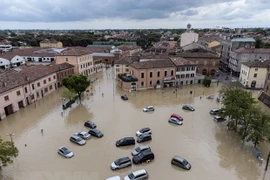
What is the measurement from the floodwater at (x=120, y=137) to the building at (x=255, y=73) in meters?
14.8

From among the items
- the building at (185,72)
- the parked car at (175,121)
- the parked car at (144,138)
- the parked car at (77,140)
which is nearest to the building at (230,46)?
the building at (185,72)

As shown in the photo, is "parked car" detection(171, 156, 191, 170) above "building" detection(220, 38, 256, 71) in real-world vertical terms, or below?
below

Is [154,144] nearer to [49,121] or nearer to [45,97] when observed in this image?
[49,121]

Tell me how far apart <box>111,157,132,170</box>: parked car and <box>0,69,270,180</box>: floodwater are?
0.48 metres

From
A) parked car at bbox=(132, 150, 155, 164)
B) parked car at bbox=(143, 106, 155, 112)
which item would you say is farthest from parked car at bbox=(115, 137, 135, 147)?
parked car at bbox=(143, 106, 155, 112)

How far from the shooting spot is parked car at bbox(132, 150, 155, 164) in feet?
64.2

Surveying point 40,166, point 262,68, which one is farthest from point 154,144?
point 262,68

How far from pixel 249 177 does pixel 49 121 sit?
27.6 meters

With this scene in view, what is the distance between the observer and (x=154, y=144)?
23016 millimetres

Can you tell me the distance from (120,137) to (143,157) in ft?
18.7

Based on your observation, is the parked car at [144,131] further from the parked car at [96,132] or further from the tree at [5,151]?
the tree at [5,151]

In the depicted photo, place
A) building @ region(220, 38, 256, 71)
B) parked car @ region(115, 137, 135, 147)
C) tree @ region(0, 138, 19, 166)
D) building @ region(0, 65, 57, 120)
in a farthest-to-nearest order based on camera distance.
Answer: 1. building @ region(220, 38, 256, 71)
2. building @ region(0, 65, 57, 120)
3. parked car @ region(115, 137, 135, 147)
4. tree @ region(0, 138, 19, 166)

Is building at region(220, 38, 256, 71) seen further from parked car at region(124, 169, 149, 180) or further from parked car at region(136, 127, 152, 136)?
parked car at region(124, 169, 149, 180)

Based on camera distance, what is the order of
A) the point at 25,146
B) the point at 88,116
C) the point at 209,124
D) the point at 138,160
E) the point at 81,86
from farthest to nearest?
the point at 81,86 → the point at 88,116 → the point at 209,124 → the point at 25,146 → the point at 138,160
